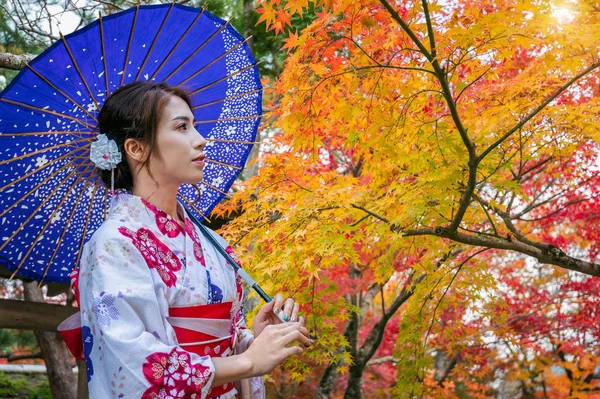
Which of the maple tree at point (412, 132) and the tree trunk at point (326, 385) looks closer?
the maple tree at point (412, 132)

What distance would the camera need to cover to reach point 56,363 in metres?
7.75

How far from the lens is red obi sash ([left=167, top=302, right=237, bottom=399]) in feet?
5.48

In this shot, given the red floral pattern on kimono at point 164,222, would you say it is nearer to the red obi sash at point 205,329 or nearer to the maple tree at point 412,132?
the red obi sash at point 205,329

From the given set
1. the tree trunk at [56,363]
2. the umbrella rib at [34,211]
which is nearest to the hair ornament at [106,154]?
the umbrella rib at [34,211]

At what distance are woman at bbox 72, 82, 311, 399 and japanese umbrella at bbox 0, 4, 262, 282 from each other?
20 cm

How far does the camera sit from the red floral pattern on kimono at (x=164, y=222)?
1.80 meters

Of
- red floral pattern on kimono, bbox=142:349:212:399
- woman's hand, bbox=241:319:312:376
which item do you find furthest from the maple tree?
red floral pattern on kimono, bbox=142:349:212:399

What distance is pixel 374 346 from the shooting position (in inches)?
262

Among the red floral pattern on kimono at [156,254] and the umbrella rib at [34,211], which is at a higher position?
the umbrella rib at [34,211]

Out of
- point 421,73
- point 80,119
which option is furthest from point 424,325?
point 80,119

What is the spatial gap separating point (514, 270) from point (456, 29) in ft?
22.1

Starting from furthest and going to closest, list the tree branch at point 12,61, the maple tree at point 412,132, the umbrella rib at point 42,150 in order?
the tree branch at point 12,61 → the maple tree at point 412,132 → the umbrella rib at point 42,150

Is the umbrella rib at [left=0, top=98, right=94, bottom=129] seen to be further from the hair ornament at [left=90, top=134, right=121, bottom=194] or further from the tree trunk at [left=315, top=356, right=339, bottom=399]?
the tree trunk at [left=315, top=356, right=339, bottom=399]

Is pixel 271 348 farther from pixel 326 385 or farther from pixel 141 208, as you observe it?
pixel 326 385
